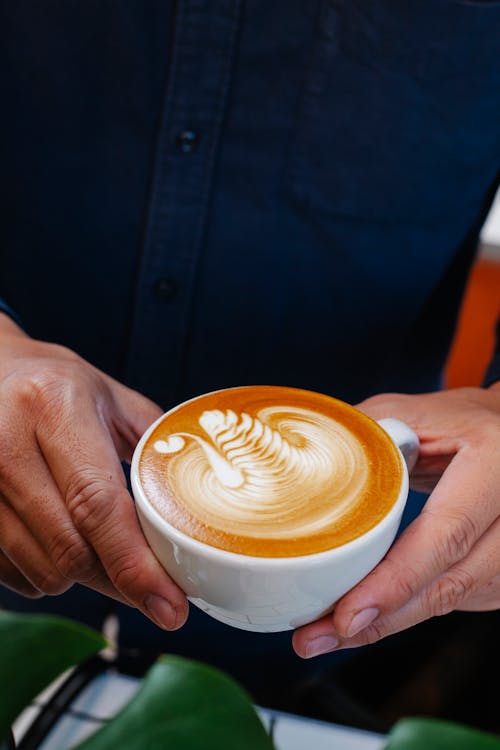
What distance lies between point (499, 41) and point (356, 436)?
0.67 meters

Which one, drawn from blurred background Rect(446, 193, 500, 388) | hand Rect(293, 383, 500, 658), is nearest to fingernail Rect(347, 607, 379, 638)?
hand Rect(293, 383, 500, 658)

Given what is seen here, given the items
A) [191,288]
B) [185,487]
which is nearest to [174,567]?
[185,487]

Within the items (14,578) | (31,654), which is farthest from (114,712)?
(31,654)

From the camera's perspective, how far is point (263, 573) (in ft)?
1.80

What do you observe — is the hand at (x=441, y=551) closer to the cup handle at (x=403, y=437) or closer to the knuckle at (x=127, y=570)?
the cup handle at (x=403, y=437)

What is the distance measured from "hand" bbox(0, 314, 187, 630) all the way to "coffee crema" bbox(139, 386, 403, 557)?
44 millimetres

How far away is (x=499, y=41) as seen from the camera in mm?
1043

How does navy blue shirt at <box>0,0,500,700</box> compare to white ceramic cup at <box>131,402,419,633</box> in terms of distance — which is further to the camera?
navy blue shirt at <box>0,0,500,700</box>

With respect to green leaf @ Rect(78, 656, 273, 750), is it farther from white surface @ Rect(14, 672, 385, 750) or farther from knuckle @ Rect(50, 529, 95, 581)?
white surface @ Rect(14, 672, 385, 750)

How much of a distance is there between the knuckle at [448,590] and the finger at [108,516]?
0.23 metres

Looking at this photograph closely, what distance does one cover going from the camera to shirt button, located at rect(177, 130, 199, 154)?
1020 mm

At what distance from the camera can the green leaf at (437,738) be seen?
0.33 meters

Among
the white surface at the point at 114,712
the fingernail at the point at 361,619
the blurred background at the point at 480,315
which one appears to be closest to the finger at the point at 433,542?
the fingernail at the point at 361,619

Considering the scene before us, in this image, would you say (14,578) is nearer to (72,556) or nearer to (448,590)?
(72,556)
